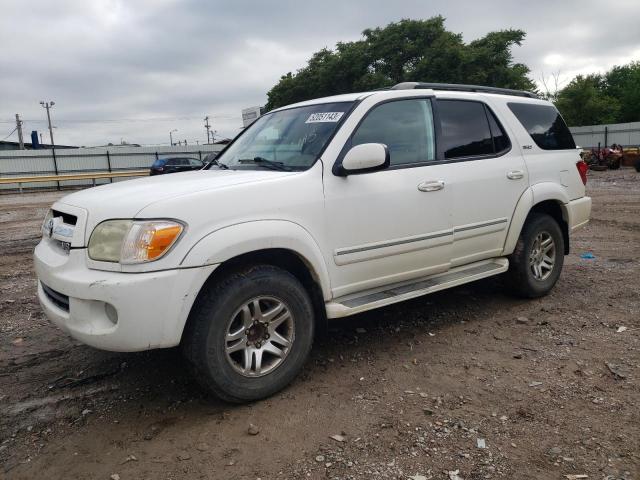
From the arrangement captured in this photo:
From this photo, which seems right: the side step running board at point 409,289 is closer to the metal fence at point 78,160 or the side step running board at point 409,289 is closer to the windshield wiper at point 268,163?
the windshield wiper at point 268,163

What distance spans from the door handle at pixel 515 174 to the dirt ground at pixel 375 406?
1.21 metres

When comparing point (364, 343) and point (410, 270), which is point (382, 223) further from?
point (364, 343)

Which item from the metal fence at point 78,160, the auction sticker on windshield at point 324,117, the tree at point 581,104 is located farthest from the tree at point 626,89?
the auction sticker on windshield at point 324,117

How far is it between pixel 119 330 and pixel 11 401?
120 cm

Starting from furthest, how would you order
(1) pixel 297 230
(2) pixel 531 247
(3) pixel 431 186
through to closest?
(2) pixel 531 247 < (3) pixel 431 186 < (1) pixel 297 230

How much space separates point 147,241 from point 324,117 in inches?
64.5

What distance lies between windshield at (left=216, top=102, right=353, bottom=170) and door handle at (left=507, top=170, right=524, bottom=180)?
63.8 inches

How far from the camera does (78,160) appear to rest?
32625mm

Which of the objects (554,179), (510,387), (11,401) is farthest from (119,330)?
(554,179)

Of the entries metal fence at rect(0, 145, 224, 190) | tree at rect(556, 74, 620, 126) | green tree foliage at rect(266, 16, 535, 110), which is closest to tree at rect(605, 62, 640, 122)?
tree at rect(556, 74, 620, 126)

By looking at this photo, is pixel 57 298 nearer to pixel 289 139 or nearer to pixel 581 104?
pixel 289 139

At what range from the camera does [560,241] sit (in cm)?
489

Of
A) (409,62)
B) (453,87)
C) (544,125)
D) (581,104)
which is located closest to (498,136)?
(453,87)

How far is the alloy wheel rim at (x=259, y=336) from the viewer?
2.92m
